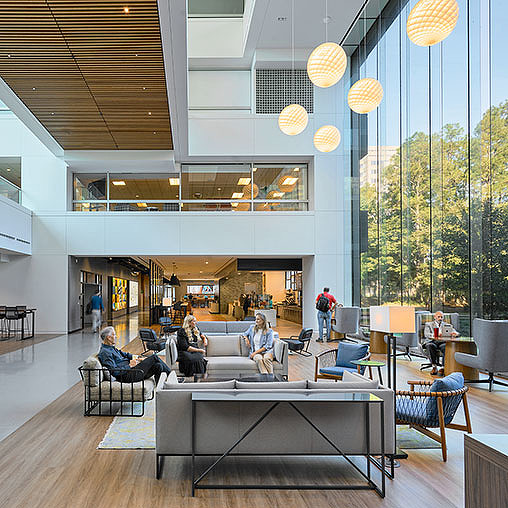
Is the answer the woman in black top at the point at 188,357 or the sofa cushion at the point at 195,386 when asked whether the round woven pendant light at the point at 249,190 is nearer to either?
the woman in black top at the point at 188,357

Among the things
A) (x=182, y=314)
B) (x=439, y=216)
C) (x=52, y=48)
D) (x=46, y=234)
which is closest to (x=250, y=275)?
(x=182, y=314)

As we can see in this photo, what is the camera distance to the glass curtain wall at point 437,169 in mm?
9359

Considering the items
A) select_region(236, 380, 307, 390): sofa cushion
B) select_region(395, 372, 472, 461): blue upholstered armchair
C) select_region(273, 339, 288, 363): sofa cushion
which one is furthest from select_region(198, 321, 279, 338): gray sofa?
select_region(236, 380, 307, 390): sofa cushion

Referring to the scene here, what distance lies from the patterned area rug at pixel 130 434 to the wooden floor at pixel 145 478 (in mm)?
117

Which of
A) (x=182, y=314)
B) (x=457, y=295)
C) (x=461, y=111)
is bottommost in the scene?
(x=182, y=314)

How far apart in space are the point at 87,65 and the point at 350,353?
728cm

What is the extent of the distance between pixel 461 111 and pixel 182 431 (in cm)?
900

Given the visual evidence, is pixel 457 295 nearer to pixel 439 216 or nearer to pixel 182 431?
pixel 439 216

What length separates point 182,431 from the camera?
4.52m

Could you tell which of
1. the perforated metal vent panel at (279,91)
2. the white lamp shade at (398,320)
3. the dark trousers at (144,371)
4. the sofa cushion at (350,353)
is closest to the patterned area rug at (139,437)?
the dark trousers at (144,371)

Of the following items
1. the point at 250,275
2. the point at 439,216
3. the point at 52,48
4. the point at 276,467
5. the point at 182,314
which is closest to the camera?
the point at 276,467

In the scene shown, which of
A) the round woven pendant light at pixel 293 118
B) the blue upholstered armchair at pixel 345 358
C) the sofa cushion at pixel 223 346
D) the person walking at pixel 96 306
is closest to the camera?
the blue upholstered armchair at pixel 345 358

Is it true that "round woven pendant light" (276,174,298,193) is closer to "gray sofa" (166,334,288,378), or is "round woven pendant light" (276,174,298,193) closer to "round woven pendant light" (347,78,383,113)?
"gray sofa" (166,334,288,378)

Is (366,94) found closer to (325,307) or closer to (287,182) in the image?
(325,307)
